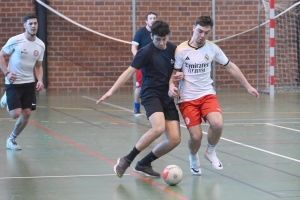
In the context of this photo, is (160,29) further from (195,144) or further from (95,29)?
(95,29)

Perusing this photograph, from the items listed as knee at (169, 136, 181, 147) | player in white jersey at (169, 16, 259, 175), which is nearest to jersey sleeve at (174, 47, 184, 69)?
player in white jersey at (169, 16, 259, 175)

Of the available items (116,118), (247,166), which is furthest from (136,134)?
(247,166)

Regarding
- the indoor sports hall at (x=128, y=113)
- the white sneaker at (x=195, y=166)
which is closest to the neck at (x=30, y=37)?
the indoor sports hall at (x=128, y=113)

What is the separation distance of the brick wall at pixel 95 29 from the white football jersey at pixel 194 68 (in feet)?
40.6

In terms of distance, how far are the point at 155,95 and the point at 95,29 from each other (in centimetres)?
1270

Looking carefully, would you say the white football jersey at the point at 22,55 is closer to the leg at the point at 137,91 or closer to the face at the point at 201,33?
the face at the point at 201,33

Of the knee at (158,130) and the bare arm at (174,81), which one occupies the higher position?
the bare arm at (174,81)

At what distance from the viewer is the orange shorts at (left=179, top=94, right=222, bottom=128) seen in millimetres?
7547

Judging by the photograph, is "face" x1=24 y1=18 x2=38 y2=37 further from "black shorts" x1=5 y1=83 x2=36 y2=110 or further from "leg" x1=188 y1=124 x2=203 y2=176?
"leg" x1=188 y1=124 x2=203 y2=176

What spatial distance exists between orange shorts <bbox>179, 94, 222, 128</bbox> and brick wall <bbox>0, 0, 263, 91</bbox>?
40.8 feet

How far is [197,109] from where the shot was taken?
764 centimetres

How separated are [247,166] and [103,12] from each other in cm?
1234

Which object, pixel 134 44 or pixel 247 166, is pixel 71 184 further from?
pixel 134 44

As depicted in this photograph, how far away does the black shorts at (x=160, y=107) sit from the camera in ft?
24.3
